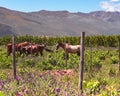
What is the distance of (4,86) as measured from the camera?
7746mm

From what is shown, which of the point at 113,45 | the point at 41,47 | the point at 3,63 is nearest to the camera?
the point at 3,63

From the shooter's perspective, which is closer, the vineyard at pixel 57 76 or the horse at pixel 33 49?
the vineyard at pixel 57 76

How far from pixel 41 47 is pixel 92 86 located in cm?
2482

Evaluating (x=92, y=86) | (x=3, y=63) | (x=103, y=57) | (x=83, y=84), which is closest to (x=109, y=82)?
Answer: (x=83, y=84)

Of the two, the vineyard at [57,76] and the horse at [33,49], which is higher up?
the vineyard at [57,76]

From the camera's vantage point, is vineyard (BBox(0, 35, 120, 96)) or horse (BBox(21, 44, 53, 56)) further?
horse (BBox(21, 44, 53, 56))

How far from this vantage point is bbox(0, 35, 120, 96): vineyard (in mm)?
7207

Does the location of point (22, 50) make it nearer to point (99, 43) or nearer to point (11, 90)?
point (11, 90)

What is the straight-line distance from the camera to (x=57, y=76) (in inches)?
482

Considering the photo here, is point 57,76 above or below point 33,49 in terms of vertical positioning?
above

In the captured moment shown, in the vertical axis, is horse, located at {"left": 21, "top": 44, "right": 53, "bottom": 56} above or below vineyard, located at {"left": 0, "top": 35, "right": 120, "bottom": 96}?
below

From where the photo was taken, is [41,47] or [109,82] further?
[41,47]

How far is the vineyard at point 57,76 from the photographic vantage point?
23.6ft

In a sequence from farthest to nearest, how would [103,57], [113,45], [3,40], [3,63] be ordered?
[3,40]
[113,45]
[103,57]
[3,63]
